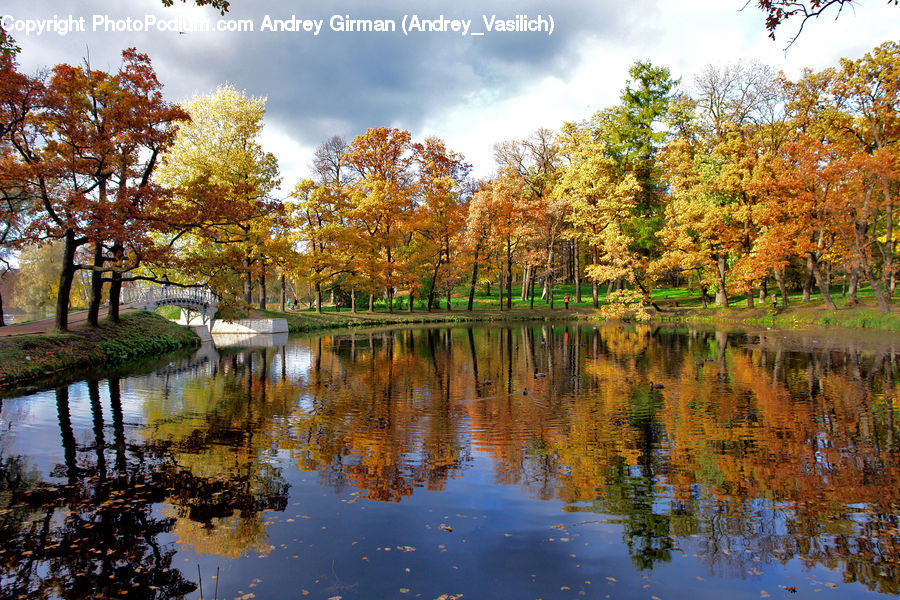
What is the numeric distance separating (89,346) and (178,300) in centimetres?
1200

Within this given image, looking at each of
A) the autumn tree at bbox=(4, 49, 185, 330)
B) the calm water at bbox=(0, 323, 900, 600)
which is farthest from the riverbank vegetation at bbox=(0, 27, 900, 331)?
the calm water at bbox=(0, 323, 900, 600)

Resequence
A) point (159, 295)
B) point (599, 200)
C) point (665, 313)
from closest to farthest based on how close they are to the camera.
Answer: point (159, 295) < point (665, 313) < point (599, 200)

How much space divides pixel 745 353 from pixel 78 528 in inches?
890

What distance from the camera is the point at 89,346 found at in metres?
21.1

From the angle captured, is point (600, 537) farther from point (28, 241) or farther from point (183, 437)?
point (28, 241)

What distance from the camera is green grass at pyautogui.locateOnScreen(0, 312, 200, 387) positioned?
1714cm

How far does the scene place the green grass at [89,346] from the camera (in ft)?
56.2

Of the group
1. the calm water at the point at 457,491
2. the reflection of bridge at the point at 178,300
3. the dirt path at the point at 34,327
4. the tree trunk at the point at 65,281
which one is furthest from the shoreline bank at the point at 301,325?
the calm water at the point at 457,491

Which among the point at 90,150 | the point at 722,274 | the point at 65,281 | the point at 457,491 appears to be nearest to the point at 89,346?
the point at 65,281

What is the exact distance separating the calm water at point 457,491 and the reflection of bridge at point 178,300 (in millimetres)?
18390

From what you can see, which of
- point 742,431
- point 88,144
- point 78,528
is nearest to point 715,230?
point 742,431

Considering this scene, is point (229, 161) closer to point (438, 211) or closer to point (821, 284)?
point (438, 211)

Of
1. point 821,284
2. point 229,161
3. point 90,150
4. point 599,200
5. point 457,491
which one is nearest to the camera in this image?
point 457,491

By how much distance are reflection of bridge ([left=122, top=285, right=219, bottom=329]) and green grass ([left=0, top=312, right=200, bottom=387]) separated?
1.67 meters
